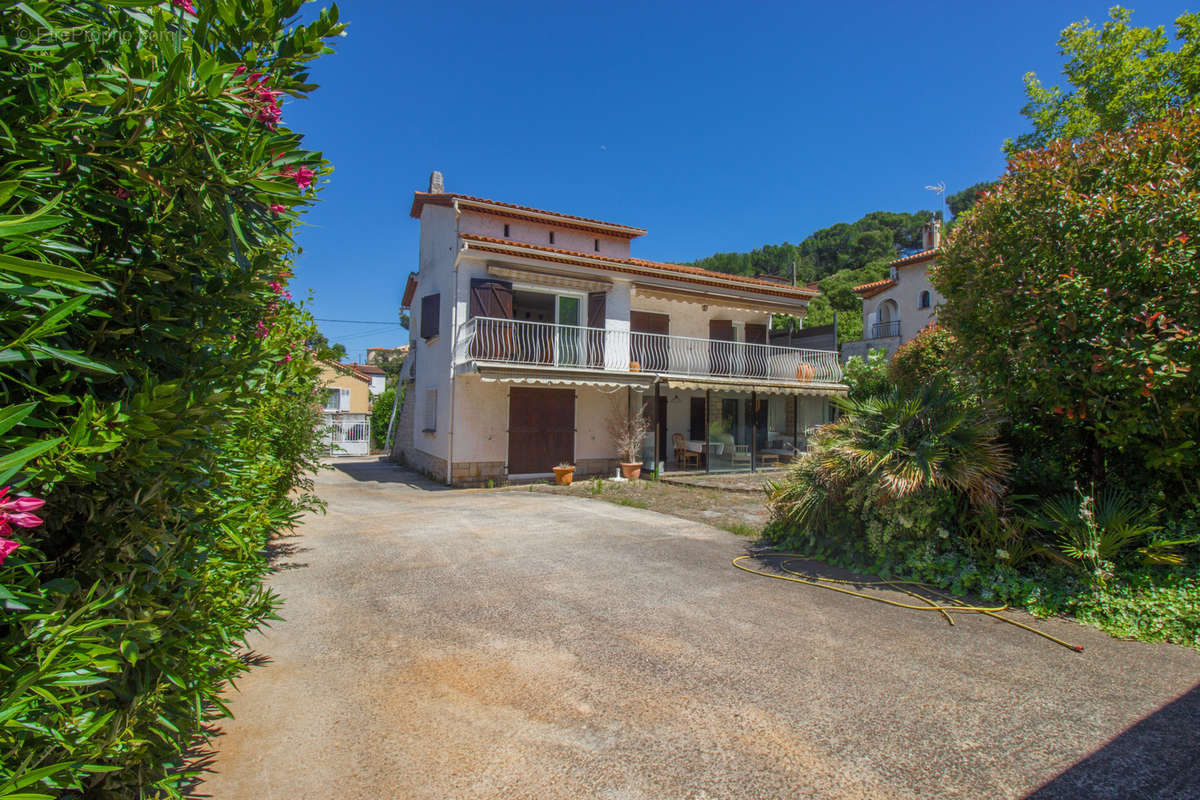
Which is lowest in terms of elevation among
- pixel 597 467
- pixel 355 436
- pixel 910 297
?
pixel 597 467

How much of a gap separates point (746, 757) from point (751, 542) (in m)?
5.47

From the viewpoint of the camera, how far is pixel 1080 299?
5355mm

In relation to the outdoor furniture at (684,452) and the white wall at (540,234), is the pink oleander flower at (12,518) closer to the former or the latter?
the white wall at (540,234)

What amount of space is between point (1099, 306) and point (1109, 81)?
14.3 metres

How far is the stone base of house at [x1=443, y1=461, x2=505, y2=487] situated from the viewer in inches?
585

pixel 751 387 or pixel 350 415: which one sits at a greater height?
pixel 751 387

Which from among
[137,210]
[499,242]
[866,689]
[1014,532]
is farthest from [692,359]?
[137,210]

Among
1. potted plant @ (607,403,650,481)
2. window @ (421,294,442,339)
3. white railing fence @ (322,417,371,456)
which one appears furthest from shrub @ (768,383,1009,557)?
white railing fence @ (322,417,371,456)

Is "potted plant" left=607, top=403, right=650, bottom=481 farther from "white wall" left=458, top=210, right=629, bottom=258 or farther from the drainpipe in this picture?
"white wall" left=458, top=210, right=629, bottom=258

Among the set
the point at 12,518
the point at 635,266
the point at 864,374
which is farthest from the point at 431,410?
the point at 12,518

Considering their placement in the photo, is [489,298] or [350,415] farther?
[350,415]

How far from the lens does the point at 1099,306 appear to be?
17.4 ft

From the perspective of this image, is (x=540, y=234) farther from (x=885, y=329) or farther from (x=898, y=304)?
(x=885, y=329)

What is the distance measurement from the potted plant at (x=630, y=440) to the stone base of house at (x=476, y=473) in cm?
344
